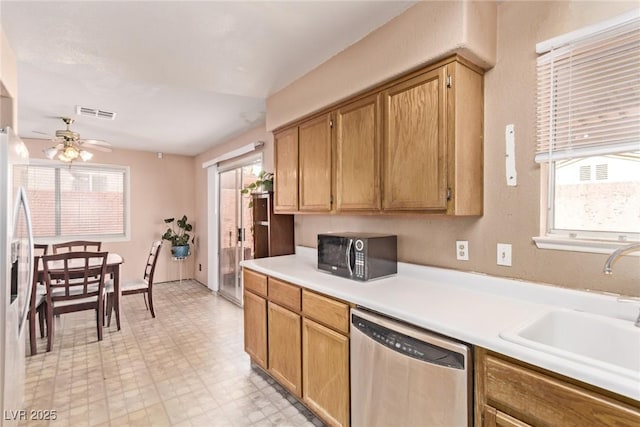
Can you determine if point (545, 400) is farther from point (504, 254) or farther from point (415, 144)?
point (415, 144)

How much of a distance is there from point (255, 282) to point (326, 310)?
922 millimetres

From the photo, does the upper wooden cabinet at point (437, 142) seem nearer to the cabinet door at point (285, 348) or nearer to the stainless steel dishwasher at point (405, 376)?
the stainless steel dishwasher at point (405, 376)

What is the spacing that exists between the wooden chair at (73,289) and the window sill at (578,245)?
3747 mm

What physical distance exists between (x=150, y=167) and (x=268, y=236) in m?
3.77

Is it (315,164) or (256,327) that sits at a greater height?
(315,164)

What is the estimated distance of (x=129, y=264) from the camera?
550 centimetres

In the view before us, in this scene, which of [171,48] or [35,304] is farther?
[35,304]

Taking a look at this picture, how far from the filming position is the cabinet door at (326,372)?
5.79 feet

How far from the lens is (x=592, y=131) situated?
4.62ft

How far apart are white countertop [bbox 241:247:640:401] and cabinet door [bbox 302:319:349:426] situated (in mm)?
266

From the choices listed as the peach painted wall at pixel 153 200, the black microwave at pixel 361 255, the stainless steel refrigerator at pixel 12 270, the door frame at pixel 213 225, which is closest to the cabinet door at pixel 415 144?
the black microwave at pixel 361 255

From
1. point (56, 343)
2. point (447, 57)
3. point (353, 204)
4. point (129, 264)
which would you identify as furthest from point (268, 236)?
point (129, 264)

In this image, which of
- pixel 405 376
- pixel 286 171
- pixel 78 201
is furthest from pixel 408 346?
pixel 78 201

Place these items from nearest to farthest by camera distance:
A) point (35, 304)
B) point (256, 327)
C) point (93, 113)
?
1. point (256, 327)
2. point (35, 304)
3. point (93, 113)
